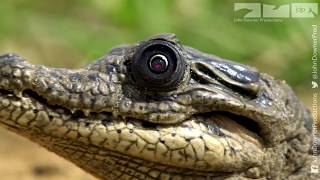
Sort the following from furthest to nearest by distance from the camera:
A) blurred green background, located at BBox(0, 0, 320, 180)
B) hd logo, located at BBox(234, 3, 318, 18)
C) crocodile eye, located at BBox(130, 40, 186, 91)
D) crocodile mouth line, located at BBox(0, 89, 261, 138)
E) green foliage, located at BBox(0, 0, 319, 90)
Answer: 1. green foliage, located at BBox(0, 0, 319, 90)
2. blurred green background, located at BBox(0, 0, 320, 180)
3. hd logo, located at BBox(234, 3, 318, 18)
4. crocodile eye, located at BBox(130, 40, 186, 91)
5. crocodile mouth line, located at BBox(0, 89, 261, 138)

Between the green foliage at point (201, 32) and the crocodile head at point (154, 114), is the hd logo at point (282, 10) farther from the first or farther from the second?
the crocodile head at point (154, 114)

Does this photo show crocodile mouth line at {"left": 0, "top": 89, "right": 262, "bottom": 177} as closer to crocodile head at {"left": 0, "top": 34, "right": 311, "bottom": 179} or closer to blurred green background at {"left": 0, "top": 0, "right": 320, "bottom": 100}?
crocodile head at {"left": 0, "top": 34, "right": 311, "bottom": 179}

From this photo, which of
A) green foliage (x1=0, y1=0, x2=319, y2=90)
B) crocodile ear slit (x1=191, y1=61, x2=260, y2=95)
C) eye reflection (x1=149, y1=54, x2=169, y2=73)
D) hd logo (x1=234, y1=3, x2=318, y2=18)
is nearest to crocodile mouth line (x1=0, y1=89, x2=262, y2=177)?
crocodile ear slit (x1=191, y1=61, x2=260, y2=95)

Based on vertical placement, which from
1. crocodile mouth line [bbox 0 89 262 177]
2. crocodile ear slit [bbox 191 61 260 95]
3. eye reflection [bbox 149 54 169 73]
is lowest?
crocodile mouth line [bbox 0 89 262 177]

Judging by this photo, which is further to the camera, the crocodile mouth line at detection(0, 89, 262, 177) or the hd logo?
the hd logo

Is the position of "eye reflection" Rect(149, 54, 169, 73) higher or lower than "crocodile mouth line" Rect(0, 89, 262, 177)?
higher

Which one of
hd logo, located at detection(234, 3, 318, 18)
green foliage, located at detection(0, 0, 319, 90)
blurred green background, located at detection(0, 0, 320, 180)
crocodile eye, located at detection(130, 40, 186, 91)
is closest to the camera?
crocodile eye, located at detection(130, 40, 186, 91)

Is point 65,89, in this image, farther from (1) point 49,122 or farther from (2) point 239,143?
(2) point 239,143

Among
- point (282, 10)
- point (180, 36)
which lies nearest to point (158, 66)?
point (282, 10)
